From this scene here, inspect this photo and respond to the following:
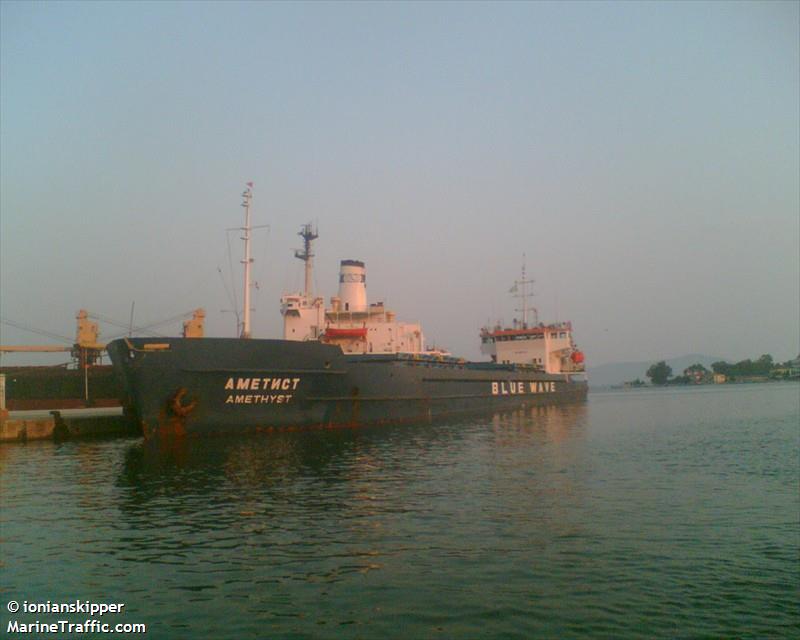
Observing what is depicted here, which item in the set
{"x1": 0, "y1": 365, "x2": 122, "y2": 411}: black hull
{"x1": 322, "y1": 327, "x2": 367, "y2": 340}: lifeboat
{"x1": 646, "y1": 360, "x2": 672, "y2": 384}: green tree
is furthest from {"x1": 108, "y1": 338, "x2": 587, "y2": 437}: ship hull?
{"x1": 646, "y1": 360, "x2": 672, "y2": 384}: green tree

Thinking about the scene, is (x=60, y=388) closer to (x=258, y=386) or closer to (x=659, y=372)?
(x=258, y=386)

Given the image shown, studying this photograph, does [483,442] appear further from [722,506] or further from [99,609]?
[99,609]

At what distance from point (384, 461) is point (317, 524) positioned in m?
5.57

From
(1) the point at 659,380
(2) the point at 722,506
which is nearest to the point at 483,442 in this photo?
(2) the point at 722,506

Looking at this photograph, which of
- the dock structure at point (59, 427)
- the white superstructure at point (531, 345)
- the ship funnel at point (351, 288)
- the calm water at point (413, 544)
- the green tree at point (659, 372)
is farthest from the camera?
the green tree at point (659, 372)

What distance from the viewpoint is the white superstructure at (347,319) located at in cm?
2584

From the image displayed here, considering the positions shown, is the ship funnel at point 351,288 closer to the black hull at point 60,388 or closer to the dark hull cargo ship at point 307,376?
the dark hull cargo ship at point 307,376

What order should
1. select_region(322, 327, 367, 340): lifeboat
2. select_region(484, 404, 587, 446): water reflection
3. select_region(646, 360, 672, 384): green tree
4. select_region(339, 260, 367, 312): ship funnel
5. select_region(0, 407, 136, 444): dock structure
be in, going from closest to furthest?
select_region(484, 404, 587, 446): water reflection
select_region(0, 407, 136, 444): dock structure
select_region(322, 327, 367, 340): lifeboat
select_region(339, 260, 367, 312): ship funnel
select_region(646, 360, 672, 384): green tree

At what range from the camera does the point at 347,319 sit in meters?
26.8

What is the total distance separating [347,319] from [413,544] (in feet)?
63.9

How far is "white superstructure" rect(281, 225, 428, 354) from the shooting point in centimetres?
2584

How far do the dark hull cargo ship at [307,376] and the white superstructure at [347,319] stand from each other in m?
0.04

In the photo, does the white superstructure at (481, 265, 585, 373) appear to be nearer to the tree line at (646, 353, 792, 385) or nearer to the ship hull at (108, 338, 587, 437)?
the ship hull at (108, 338, 587, 437)

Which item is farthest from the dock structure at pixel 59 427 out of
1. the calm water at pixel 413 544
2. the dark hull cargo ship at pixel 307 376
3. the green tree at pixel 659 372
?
the green tree at pixel 659 372
